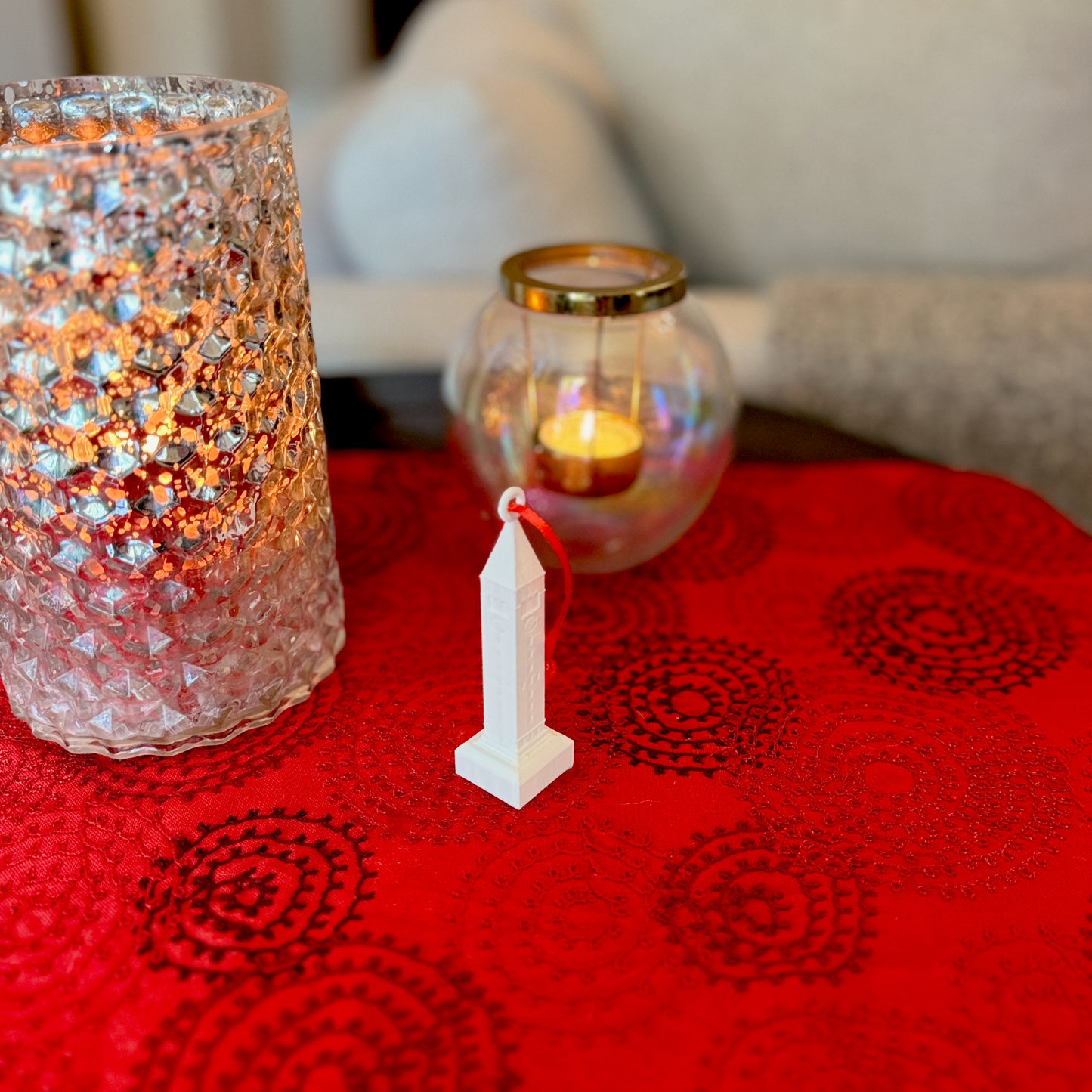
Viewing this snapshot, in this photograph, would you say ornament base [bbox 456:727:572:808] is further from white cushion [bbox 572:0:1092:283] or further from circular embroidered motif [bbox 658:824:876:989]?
white cushion [bbox 572:0:1092:283]

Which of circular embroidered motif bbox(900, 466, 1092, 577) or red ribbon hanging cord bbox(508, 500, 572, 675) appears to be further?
circular embroidered motif bbox(900, 466, 1092, 577)

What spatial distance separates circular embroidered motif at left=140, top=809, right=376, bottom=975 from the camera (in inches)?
16.1

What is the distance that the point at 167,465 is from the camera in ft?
1.47

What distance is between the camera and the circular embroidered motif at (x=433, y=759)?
0.47m

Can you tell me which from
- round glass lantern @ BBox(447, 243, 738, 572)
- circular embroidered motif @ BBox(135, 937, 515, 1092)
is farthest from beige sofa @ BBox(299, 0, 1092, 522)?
circular embroidered motif @ BBox(135, 937, 515, 1092)

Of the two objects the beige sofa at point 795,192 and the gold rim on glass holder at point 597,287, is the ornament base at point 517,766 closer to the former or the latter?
Result: the gold rim on glass holder at point 597,287

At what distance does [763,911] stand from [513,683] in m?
0.14

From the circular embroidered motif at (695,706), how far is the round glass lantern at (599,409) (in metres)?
0.09

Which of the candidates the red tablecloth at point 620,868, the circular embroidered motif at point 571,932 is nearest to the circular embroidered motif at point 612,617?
the red tablecloth at point 620,868

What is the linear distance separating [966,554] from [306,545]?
1.36 ft

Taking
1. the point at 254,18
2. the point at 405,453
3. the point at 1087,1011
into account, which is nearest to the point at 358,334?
the point at 405,453

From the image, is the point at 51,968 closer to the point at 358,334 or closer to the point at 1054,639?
the point at 1054,639

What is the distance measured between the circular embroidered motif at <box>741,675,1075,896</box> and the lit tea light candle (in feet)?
0.55

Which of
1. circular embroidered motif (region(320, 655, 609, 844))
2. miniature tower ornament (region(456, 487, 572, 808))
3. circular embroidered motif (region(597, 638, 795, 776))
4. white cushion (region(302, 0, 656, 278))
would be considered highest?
white cushion (region(302, 0, 656, 278))
